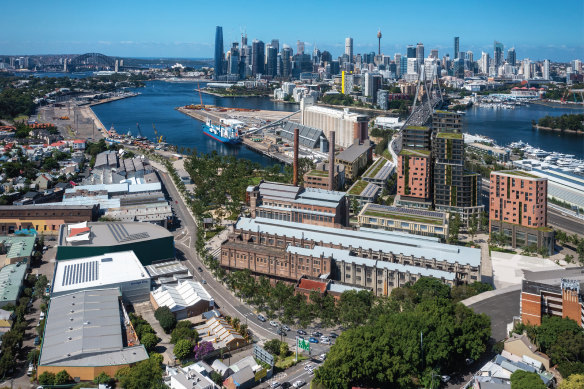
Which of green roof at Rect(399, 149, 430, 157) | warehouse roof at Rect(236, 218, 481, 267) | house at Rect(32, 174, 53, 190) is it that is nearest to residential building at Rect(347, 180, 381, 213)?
green roof at Rect(399, 149, 430, 157)

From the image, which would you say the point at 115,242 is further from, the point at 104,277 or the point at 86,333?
the point at 86,333

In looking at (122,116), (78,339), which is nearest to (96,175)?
(78,339)

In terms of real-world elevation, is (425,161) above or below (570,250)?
above

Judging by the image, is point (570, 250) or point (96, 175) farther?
point (96, 175)

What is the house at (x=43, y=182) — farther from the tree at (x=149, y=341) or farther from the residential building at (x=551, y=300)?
the residential building at (x=551, y=300)

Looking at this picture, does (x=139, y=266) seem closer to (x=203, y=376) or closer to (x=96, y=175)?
(x=203, y=376)

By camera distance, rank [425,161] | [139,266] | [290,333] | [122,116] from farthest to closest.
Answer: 1. [122,116]
2. [425,161]
3. [139,266]
4. [290,333]
